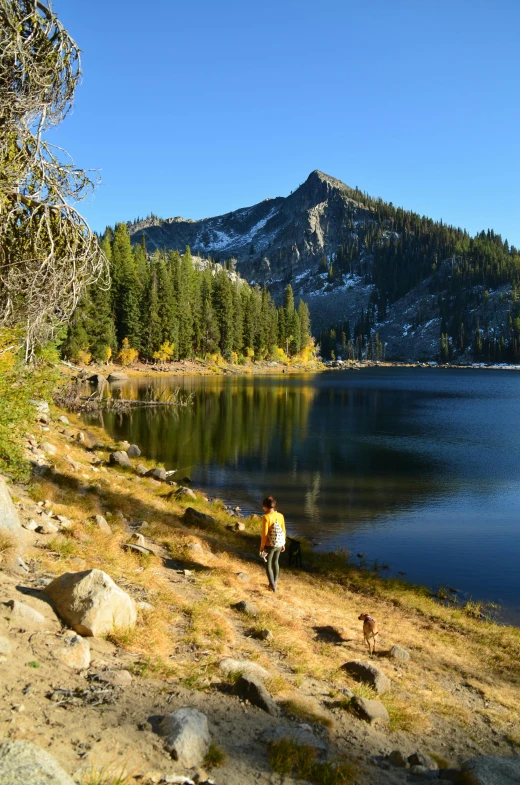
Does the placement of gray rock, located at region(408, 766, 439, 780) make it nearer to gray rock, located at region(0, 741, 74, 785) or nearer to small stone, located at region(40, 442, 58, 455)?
gray rock, located at region(0, 741, 74, 785)

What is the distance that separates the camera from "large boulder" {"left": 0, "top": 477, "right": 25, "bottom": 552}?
31.7ft

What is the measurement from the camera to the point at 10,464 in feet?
42.5

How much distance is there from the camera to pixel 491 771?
626 centimetres

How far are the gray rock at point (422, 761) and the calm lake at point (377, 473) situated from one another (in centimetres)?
843

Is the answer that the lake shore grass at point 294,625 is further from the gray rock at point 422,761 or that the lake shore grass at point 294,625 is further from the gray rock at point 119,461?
the gray rock at point 119,461

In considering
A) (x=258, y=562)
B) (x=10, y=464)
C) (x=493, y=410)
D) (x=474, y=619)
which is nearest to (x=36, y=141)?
(x=10, y=464)

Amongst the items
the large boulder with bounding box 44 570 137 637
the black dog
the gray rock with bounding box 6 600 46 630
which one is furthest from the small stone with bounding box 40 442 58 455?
the gray rock with bounding box 6 600 46 630

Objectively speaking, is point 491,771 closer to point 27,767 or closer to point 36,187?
point 27,767

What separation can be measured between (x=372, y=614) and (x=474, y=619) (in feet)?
9.14

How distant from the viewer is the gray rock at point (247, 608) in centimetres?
A: 1077

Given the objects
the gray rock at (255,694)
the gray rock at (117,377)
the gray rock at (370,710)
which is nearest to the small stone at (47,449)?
the gray rock at (255,694)

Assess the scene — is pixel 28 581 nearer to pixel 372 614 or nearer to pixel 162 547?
pixel 162 547

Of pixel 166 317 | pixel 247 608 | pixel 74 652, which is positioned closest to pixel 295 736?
pixel 74 652

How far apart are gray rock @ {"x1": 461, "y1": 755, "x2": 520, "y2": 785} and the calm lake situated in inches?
328
